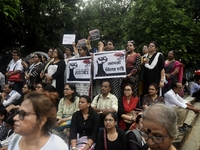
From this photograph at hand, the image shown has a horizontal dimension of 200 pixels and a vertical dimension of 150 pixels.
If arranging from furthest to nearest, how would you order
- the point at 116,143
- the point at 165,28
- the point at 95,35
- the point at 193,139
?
1. the point at 165,28
2. the point at 95,35
3. the point at 193,139
4. the point at 116,143

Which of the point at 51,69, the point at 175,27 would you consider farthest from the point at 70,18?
the point at 51,69

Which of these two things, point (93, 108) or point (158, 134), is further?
point (93, 108)

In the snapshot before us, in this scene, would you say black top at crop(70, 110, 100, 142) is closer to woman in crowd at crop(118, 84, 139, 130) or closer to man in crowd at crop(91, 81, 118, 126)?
man in crowd at crop(91, 81, 118, 126)

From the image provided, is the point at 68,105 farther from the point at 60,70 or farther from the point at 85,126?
the point at 60,70

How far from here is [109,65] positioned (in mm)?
6031

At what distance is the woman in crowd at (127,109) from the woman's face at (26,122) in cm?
304

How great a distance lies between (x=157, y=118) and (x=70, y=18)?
1416 cm

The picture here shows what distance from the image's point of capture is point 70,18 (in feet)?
50.4

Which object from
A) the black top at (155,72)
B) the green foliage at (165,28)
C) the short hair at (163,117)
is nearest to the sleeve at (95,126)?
the black top at (155,72)

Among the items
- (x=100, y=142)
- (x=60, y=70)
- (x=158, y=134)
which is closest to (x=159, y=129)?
(x=158, y=134)

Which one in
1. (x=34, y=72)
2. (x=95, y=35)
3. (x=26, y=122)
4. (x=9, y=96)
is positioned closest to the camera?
(x=26, y=122)

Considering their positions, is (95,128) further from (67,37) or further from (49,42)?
(49,42)

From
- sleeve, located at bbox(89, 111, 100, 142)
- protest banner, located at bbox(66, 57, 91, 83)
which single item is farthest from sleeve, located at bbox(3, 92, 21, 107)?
sleeve, located at bbox(89, 111, 100, 142)

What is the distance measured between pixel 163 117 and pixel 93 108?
3503 millimetres
